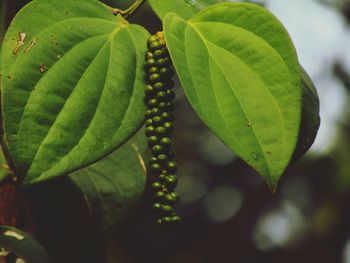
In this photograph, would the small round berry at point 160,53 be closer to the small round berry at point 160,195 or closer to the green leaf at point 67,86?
the green leaf at point 67,86

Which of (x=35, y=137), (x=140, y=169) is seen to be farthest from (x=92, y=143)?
(x=140, y=169)

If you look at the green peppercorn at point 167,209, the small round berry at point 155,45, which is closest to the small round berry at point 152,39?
the small round berry at point 155,45

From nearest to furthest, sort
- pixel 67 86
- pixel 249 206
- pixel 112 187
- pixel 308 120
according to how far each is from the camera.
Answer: pixel 67 86
pixel 308 120
pixel 112 187
pixel 249 206

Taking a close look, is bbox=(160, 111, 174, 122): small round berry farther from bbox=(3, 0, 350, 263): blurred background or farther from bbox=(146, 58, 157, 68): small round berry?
bbox=(3, 0, 350, 263): blurred background

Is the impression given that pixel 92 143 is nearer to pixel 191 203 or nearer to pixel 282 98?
pixel 282 98

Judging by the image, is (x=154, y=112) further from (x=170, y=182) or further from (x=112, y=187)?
(x=112, y=187)

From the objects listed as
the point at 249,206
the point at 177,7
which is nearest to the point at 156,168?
the point at 177,7
